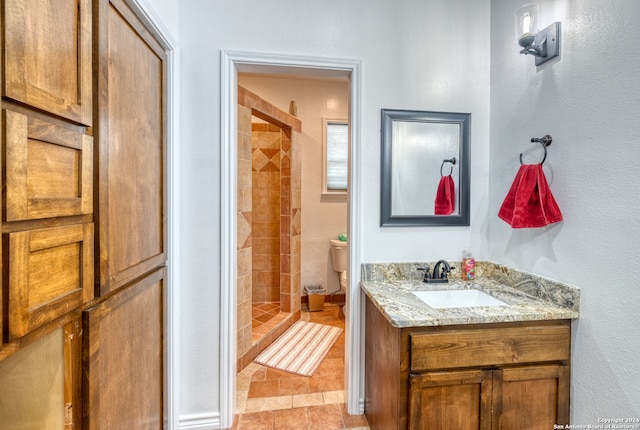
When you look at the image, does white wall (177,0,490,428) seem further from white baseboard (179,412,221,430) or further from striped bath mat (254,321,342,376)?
striped bath mat (254,321,342,376)

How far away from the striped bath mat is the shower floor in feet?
0.44

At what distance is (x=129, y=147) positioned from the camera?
108 centimetres

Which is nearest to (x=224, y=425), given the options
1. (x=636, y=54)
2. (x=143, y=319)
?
(x=143, y=319)

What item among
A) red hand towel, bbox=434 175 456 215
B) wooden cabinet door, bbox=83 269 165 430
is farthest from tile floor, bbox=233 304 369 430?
red hand towel, bbox=434 175 456 215

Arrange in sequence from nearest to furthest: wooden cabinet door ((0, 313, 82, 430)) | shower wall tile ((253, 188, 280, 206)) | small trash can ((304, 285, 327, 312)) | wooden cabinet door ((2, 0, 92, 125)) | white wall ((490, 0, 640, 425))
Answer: wooden cabinet door ((2, 0, 92, 125)) < wooden cabinet door ((0, 313, 82, 430)) < white wall ((490, 0, 640, 425)) < shower wall tile ((253, 188, 280, 206)) < small trash can ((304, 285, 327, 312))

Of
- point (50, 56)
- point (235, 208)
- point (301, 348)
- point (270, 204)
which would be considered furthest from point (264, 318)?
point (50, 56)

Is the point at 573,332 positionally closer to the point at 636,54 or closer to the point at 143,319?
the point at 636,54

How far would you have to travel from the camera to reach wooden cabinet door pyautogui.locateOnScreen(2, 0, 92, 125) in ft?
1.94

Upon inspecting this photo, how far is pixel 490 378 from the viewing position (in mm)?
1203

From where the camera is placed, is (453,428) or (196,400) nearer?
(453,428)

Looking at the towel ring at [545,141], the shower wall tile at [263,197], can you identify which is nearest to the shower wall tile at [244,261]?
the shower wall tile at [263,197]

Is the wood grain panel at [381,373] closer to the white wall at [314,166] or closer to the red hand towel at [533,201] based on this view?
the red hand towel at [533,201]

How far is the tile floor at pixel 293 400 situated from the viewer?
1.68m

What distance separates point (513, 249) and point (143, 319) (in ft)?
6.10
